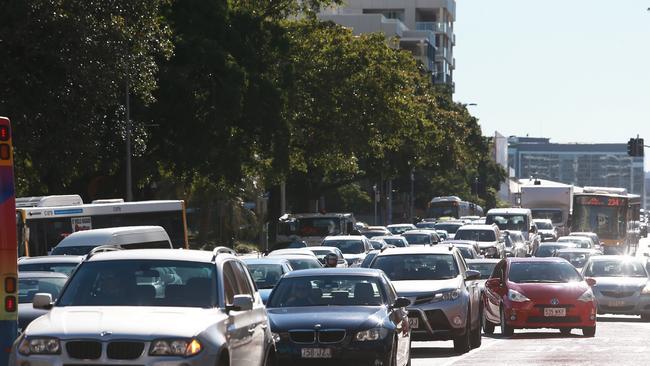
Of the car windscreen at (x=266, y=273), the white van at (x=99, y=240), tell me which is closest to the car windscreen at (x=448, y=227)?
the white van at (x=99, y=240)

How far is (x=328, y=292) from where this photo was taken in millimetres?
19281

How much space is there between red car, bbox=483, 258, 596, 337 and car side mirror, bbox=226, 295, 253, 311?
15.5 meters

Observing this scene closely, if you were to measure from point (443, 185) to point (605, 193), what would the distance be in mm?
51259

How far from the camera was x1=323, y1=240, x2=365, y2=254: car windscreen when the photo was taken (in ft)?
153

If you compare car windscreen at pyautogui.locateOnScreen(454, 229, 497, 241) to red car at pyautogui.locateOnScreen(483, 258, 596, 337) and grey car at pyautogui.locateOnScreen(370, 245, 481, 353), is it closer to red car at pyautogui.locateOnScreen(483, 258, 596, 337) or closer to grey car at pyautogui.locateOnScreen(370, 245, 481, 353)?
red car at pyautogui.locateOnScreen(483, 258, 596, 337)

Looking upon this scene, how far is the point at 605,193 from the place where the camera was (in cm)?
7969

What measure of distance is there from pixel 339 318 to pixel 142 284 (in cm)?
461

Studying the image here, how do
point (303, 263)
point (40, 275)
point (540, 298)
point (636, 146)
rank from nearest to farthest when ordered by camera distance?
point (40, 275)
point (540, 298)
point (303, 263)
point (636, 146)

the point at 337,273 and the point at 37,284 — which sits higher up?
the point at 337,273

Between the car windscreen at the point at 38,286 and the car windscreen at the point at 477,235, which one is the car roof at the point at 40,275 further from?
the car windscreen at the point at 477,235

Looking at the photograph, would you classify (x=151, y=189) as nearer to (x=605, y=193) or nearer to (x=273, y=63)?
(x=273, y=63)

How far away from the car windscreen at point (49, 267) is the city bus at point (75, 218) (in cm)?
1057

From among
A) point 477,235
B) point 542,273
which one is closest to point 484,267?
point 542,273

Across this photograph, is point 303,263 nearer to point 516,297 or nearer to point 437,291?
point 516,297
